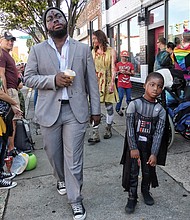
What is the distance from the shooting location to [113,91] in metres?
5.18

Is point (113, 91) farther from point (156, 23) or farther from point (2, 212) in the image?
point (156, 23)

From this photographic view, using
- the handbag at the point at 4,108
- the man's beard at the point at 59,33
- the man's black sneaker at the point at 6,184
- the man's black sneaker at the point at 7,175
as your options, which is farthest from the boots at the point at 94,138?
the man's beard at the point at 59,33

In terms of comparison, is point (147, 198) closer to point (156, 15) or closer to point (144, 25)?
point (156, 15)

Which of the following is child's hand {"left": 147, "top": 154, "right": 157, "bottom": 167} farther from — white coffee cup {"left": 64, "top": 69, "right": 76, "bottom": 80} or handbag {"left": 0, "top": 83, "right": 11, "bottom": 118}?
handbag {"left": 0, "top": 83, "right": 11, "bottom": 118}

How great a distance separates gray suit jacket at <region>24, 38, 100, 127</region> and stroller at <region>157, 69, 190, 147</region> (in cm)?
186

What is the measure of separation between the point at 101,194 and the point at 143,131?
3.12 feet

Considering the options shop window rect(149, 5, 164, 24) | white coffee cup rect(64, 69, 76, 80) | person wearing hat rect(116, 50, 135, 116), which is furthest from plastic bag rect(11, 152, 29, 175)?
shop window rect(149, 5, 164, 24)

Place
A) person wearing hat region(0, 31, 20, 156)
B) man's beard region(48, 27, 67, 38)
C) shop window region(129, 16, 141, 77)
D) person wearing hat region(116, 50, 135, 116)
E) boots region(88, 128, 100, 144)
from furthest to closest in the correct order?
shop window region(129, 16, 141, 77) → person wearing hat region(116, 50, 135, 116) → boots region(88, 128, 100, 144) → person wearing hat region(0, 31, 20, 156) → man's beard region(48, 27, 67, 38)

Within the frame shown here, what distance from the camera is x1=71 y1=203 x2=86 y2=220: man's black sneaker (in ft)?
9.12

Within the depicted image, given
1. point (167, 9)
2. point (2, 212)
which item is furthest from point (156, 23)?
point (2, 212)

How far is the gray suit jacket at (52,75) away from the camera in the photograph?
2.73 m

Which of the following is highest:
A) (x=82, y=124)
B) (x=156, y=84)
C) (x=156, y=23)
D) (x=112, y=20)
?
(x=112, y=20)

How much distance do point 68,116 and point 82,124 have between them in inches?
6.4

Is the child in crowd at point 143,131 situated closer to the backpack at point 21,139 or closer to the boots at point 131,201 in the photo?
the boots at point 131,201
